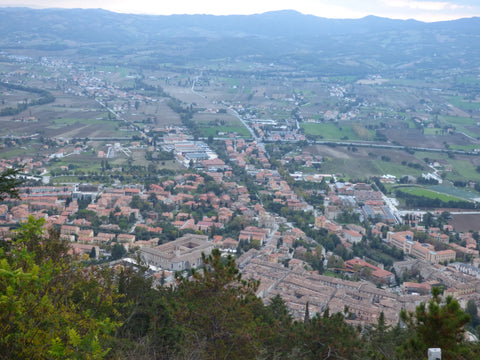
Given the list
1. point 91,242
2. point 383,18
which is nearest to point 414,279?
point 91,242

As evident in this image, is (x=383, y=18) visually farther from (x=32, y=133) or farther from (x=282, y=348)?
(x=282, y=348)

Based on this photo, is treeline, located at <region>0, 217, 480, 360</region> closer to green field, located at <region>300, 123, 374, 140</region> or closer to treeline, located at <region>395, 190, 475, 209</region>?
treeline, located at <region>395, 190, 475, 209</region>

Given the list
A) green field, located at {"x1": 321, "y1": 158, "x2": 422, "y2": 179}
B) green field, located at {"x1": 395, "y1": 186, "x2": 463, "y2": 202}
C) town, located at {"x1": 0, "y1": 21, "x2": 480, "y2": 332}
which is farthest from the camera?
green field, located at {"x1": 321, "y1": 158, "x2": 422, "y2": 179}

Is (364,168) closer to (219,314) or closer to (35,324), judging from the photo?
(219,314)

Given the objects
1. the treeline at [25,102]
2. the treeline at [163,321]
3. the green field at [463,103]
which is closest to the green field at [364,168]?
the treeline at [163,321]

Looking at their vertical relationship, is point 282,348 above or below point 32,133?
above

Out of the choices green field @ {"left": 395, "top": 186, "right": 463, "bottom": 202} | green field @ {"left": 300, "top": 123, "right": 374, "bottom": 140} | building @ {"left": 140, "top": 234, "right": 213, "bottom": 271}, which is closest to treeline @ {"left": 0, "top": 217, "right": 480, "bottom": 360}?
building @ {"left": 140, "top": 234, "right": 213, "bottom": 271}

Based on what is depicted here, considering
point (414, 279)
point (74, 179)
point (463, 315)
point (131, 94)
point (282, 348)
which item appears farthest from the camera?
point (131, 94)

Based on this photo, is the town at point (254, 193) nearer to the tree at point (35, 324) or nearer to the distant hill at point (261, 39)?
the tree at point (35, 324)
